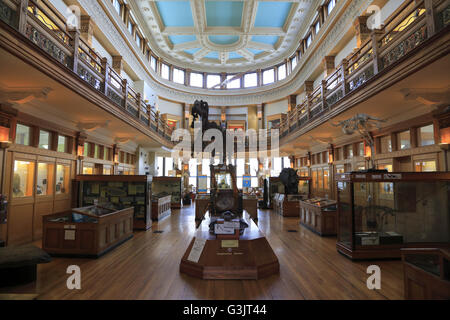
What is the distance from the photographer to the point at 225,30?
17469mm

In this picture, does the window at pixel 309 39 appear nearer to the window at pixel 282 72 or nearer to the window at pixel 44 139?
the window at pixel 282 72

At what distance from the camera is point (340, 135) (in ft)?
34.7

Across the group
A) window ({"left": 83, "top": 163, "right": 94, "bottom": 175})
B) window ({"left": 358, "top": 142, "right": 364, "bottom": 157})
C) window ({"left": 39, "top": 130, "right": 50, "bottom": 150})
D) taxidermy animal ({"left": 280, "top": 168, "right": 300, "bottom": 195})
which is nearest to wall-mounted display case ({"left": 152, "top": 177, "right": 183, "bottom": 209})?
window ({"left": 83, "top": 163, "right": 94, "bottom": 175})

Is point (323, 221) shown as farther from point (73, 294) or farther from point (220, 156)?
point (73, 294)

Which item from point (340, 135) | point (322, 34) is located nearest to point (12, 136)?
point (340, 135)

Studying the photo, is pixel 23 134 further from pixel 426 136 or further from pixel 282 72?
pixel 282 72

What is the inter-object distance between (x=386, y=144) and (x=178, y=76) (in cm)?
1802

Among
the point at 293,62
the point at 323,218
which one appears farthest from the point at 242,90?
the point at 323,218

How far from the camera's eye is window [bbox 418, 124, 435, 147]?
620cm

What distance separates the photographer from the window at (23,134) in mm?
6191

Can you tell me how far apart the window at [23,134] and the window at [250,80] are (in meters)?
18.6

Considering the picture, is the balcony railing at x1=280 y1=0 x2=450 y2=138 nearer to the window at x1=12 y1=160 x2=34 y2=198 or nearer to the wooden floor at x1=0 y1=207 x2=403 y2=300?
the wooden floor at x1=0 y1=207 x2=403 y2=300

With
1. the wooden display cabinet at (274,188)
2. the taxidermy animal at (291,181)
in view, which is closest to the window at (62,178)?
the taxidermy animal at (291,181)
